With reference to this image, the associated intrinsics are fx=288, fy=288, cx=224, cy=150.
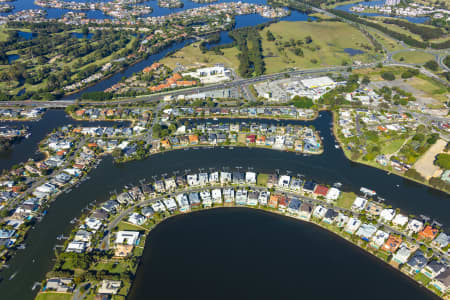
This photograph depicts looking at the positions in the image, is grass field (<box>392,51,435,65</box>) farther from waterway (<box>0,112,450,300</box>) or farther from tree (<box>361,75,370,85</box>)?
waterway (<box>0,112,450,300</box>)

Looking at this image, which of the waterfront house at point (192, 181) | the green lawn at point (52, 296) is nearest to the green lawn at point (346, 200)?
the waterfront house at point (192, 181)

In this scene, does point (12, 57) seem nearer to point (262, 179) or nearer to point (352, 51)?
point (262, 179)

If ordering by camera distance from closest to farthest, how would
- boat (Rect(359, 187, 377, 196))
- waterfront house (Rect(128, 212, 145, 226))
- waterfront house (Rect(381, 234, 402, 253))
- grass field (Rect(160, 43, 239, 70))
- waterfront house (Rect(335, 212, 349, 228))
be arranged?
waterfront house (Rect(381, 234, 402, 253)) → waterfront house (Rect(335, 212, 349, 228)) → waterfront house (Rect(128, 212, 145, 226)) → boat (Rect(359, 187, 377, 196)) → grass field (Rect(160, 43, 239, 70))

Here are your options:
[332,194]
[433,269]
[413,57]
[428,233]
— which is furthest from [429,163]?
[413,57]

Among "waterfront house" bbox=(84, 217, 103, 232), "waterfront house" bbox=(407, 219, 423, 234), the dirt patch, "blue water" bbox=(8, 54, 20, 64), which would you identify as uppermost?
"blue water" bbox=(8, 54, 20, 64)

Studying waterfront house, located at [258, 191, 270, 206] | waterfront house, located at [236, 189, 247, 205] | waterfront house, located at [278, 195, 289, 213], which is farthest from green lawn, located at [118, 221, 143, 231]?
waterfront house, located at [278, 195, 289, 213]

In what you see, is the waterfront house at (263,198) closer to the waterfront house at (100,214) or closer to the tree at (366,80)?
the waterfront house at (100,214)


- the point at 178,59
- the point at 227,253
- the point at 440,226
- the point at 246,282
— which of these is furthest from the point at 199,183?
the point at 178,59
